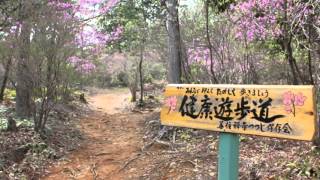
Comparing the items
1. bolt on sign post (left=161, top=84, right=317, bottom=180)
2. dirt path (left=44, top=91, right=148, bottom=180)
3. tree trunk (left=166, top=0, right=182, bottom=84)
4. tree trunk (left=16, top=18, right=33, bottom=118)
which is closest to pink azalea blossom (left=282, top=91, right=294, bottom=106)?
bolt on sign post (left=161, top=84, right=317, bottom=180)

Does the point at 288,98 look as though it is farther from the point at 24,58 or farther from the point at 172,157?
the point at 24,58

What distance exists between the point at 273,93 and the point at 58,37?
5.63 metres

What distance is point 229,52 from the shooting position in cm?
1032

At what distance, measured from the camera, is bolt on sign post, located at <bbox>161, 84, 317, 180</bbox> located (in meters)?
3.57

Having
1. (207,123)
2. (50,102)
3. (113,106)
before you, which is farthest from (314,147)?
(113,106)

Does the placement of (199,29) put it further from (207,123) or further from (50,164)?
(207,123)

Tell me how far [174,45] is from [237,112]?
6.33 meters

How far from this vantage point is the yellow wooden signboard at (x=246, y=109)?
3564 millimetres

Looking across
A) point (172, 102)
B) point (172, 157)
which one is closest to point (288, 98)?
point (172, 102)

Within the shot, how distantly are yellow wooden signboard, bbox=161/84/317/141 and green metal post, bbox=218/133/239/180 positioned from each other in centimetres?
11

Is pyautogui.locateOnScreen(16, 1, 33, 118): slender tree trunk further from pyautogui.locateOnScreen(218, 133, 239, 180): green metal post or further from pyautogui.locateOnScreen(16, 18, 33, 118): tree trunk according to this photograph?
pyautogui.locateOnScreen(218, 133, 239, 180): green metal post

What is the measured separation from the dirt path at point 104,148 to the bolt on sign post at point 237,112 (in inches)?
129

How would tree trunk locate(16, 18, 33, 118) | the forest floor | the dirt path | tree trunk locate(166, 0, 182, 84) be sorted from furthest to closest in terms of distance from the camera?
tree trunk locate(166, 0, 182, 84) → tree trunk locate(16, 18, 33, 118) → the dirt path → the forest floor

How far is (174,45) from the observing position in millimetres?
10227
